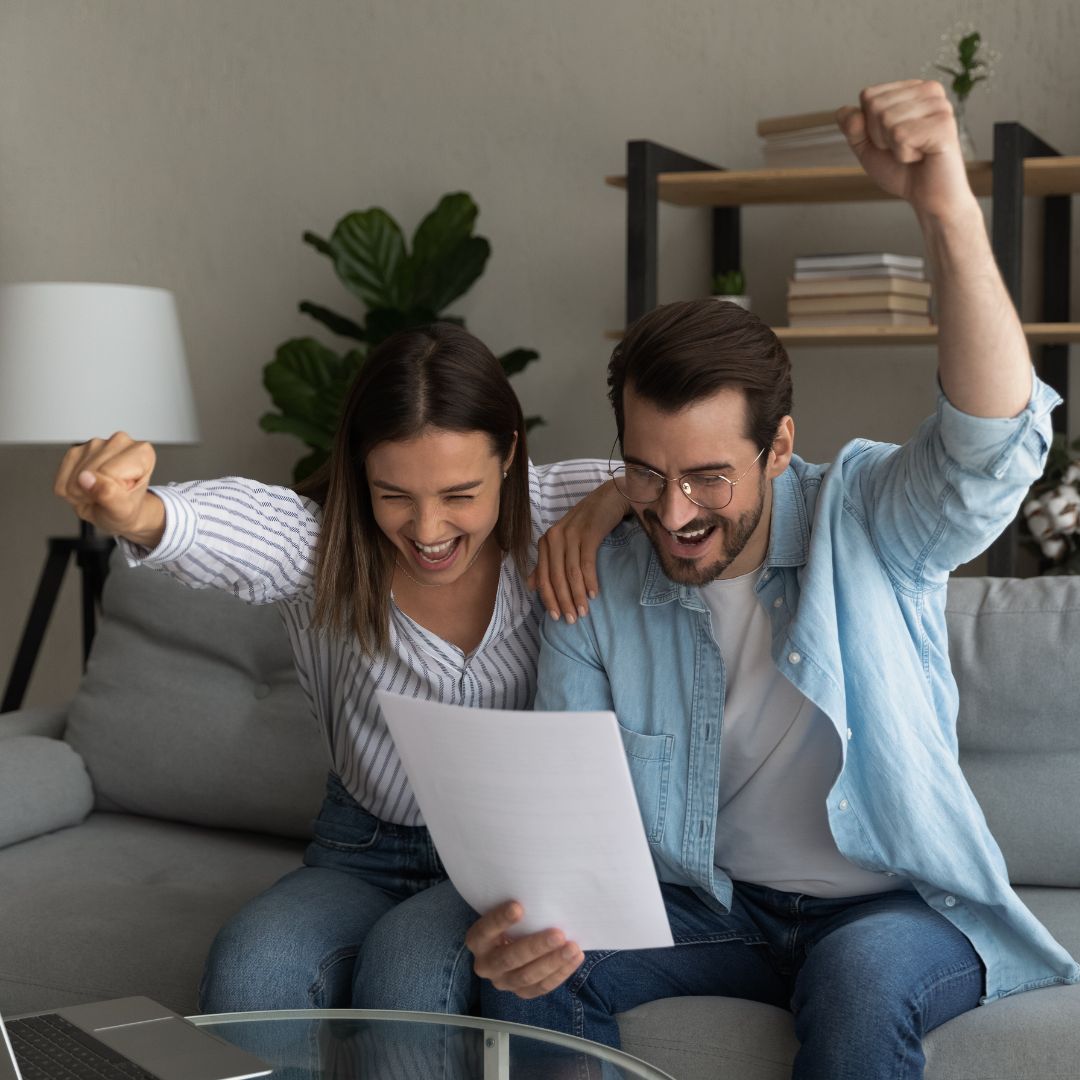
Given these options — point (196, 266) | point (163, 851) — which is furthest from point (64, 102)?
point (163, 851)

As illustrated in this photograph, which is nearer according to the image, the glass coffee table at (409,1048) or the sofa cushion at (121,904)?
the glass coffee table at (409,1048)

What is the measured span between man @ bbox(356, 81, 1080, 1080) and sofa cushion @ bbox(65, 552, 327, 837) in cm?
74

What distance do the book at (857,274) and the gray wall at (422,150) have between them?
32 cm

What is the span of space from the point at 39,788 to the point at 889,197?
2.05 m

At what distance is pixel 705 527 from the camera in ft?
4.78

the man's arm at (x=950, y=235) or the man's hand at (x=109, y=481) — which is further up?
the man's arm at (x=950, y=235)

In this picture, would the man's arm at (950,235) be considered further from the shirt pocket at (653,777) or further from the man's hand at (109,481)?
the man's hand at (109,481)

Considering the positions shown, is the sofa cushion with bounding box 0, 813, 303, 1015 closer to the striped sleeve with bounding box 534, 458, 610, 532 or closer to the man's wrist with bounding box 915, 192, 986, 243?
the striped sleeve with bounding box 534, 458, 610, 532

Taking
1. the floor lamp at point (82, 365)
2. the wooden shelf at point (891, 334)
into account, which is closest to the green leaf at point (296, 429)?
the floor lamp at point (82, 365)

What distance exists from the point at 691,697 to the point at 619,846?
15.4 inches

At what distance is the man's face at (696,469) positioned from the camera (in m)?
1.43

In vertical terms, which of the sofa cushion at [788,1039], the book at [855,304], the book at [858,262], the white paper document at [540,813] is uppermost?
the book at [858,262]

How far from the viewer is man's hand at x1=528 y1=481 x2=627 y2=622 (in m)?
1.57

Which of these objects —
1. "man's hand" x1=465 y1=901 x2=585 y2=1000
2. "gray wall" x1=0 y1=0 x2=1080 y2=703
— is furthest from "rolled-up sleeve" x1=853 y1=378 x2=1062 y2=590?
"gray wall" x1=0 y1=0 x2=1080 y2=703
